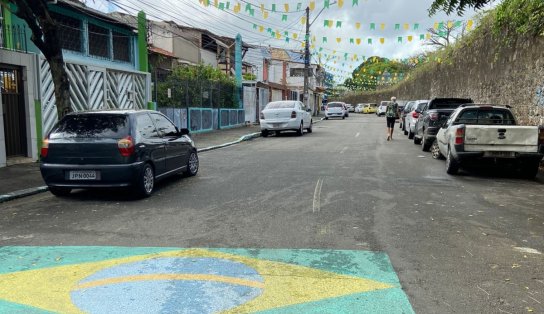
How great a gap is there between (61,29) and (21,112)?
23.4 feet

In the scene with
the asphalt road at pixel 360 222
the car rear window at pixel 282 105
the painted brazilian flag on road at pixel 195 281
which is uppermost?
the car rear window at pixel 282 105

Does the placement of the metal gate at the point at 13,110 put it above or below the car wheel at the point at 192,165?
above

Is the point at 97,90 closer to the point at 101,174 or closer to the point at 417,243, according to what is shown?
the point at 101,174

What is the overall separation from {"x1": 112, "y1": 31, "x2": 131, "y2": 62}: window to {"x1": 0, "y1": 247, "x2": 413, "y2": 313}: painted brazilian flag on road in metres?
17.6

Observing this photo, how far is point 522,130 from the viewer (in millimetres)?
9883

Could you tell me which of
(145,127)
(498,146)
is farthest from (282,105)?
(145,127)

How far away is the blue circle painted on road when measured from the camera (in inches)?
151

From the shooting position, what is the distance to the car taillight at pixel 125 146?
769 centimetres

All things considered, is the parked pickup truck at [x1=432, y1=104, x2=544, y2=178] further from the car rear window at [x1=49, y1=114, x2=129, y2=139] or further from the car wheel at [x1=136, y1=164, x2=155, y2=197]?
the car rear window at [x1=49, y1=114, x2=129, y2=139]

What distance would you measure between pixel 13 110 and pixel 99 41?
9368 millimetres

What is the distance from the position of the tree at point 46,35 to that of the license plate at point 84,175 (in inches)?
131

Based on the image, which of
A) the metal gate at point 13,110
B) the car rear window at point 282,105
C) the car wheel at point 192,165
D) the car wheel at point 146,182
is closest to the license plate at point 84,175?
the car wheel at point 146,182

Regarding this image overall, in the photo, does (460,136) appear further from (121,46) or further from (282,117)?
(121,46)

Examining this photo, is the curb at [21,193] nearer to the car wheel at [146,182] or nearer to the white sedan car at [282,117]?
the car wheel at [146,182]
